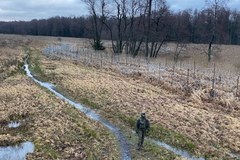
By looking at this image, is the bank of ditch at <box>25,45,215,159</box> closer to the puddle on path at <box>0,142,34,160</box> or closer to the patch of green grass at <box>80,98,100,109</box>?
the patch of green grass at <box>80,98,100,109</box>

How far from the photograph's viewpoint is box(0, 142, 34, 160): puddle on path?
1560 cm

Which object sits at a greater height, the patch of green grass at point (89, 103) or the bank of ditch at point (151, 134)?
the patch of green grass at point (89, 103)

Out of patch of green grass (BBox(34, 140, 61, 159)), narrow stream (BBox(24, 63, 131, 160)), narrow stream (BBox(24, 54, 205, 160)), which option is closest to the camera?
patch of green grass (BBox(34, 140, 61, 159))

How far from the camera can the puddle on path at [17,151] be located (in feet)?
51.2

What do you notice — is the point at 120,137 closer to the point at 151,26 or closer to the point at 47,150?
the point at 47,150

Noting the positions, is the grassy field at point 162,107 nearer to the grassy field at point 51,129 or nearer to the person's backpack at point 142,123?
the grassy field at point 51,129

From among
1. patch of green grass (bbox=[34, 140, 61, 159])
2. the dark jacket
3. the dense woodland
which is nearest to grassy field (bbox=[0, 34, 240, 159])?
the dark jacket

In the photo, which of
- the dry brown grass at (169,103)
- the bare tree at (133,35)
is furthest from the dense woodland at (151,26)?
the dry brown grass at (169,103)

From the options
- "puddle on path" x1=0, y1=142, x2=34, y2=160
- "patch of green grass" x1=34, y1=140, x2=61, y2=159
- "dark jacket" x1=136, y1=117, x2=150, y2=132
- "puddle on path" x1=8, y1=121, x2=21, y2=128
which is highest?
"dark jacket" x1=136, y1=117, x2=150, y2=132

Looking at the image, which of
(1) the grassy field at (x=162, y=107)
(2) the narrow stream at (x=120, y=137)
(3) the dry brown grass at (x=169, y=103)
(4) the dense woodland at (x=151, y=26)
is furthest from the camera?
(4) the dense woodland at (x=151, y=26)

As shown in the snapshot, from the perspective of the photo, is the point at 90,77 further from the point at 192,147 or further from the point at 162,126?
the point at 192,147

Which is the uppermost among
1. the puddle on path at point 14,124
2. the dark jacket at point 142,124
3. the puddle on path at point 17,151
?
the dark jacket at point 142,124

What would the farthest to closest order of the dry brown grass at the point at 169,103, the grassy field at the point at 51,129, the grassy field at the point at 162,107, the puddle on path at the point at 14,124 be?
the puddle on path at the point at 14,124, the dry brown grass at the point at 169,103, the grassy field at the point at 162,107, the grassy field at the point at 51,129

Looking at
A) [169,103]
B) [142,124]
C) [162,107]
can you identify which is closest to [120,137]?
[142,124]
